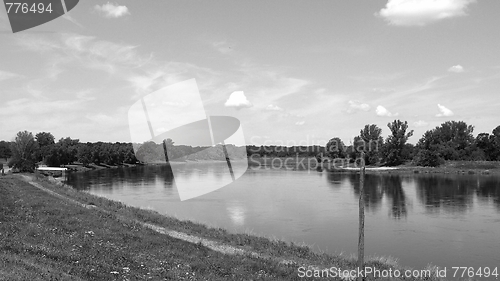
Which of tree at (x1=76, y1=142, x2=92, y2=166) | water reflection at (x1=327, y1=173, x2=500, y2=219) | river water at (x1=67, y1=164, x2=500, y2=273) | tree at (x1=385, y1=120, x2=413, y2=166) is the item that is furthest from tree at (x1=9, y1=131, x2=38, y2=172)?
tree at (x1=385, y1=120, x2=413, y2=166)

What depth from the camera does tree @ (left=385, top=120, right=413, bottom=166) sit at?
407 feet

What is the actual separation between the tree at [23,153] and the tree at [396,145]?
10031cm

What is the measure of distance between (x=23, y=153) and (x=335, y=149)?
109614mm

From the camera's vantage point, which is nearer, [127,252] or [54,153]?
[127,252]

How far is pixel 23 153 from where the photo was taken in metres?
79.2

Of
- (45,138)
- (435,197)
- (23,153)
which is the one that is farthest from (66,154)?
(435,197)

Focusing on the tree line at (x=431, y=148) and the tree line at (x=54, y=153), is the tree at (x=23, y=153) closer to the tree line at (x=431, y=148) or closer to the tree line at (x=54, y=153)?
the tree line at (x=54, y=153)

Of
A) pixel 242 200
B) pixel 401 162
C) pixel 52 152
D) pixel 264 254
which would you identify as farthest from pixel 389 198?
pixel 52 152

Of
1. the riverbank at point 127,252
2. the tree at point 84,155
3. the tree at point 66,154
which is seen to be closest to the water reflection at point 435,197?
the riverbank at point 127,252

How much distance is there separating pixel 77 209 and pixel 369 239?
843 inches

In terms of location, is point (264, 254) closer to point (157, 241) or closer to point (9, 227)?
point (157, 241)

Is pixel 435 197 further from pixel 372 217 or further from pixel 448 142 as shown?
pixel 448 142

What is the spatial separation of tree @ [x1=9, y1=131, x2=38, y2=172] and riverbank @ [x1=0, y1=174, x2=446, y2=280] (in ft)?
195

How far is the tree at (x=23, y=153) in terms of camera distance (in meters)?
78.1
